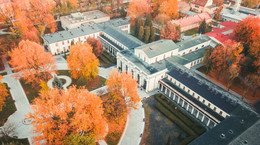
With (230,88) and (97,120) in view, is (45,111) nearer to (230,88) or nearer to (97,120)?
(97,120)

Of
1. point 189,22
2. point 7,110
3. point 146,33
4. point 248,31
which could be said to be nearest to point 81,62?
point 7,110

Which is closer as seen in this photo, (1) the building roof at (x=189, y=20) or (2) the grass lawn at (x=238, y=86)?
(2) the grass lawn at (x=238, y=86)

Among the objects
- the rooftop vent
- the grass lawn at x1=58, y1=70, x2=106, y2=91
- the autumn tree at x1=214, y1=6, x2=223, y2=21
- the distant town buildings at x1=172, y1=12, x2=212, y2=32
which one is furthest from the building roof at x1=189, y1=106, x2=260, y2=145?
the autumn tree at x1=214, y1=6, x2=223, y2=21

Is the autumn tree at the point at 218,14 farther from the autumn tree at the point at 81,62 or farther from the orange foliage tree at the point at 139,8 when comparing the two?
the autumn tree at the point at 81,62

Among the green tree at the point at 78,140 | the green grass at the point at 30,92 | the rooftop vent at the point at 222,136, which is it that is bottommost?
the green grass at the point at 30,92

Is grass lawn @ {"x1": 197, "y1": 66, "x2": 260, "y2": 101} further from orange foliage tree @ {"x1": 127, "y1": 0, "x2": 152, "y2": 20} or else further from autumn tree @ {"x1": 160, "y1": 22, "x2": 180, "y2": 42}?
orange foliage tree @ {"x1": 127, "y1": 0, "x2": 152, "y2": 20}

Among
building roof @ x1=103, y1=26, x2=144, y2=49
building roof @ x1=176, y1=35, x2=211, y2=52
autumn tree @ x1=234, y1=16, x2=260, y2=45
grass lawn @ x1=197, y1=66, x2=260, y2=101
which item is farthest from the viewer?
building roof @ x1=103, y1=26, x2=144, y2=49

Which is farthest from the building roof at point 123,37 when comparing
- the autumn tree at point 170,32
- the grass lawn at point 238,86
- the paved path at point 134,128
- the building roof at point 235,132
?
the building roof at point 235,132
